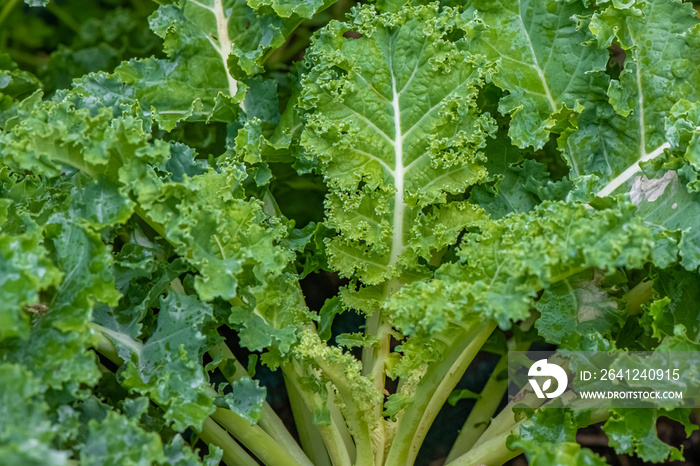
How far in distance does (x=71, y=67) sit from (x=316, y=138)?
1426mm

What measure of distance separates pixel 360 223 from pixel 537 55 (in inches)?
30.8

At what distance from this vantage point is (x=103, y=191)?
1735 mm

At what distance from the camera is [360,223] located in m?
2.06

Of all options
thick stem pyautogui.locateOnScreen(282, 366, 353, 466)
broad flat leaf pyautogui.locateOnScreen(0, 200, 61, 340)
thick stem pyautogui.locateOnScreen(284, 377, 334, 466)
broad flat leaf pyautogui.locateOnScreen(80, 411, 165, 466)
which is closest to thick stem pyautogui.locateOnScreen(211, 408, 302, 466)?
thick stem pyautogui.locateOnScreen(282, 366, 353, 466)

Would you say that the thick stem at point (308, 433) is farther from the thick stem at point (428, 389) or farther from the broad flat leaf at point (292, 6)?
the broad flat leaf at point (292, 6)

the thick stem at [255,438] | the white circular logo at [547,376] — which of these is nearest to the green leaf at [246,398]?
the thick stem at [255,438]

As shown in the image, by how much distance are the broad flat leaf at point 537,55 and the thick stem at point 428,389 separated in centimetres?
64

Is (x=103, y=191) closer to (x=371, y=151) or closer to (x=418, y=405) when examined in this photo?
(x=371, y=151)

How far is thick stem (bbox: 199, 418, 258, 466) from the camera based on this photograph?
2.13 metres

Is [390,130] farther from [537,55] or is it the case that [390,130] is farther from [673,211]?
[673,211]

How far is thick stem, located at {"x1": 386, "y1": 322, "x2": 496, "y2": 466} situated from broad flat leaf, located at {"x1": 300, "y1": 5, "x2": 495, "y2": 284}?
0.90 feet

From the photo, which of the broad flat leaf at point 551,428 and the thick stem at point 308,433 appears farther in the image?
the thick stem at point 308,433

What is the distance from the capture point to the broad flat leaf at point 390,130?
81.2 inches

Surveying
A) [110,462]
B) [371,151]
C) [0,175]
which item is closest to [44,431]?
[110,462]
